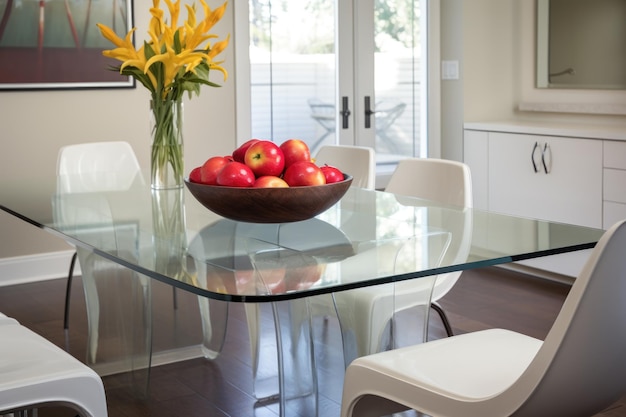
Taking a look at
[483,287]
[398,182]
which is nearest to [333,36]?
[483,287]

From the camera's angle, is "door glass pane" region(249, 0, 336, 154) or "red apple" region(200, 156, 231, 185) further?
"door glass pane" region(249, 0, 336, 154)

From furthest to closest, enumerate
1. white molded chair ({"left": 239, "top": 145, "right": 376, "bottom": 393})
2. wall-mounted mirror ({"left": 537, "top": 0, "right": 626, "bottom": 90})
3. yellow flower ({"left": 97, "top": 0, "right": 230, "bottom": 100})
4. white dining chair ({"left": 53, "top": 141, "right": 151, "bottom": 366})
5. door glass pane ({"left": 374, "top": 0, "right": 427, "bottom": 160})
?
door glass pane ({"left": 374, "top": 0, "right": 427, "bottom": 160})
wall-mounted mirror ({"left": 537, "top": 0, "right": 626, "bottom": 90})
white molded chair ({"left": 239, "top": 145, "right": 376, "bottom": 393})
yellow flower ({"left": 97, "top": 0, "right": 230, "bottom": 100})
white dining chair ({"left": 53, "top": 141, "right": 151, "bottom": 366})

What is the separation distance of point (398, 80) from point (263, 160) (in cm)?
351

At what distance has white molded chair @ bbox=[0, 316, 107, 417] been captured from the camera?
5.80 ft

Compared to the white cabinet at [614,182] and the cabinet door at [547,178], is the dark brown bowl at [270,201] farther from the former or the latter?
the cabinet door at [547,178]

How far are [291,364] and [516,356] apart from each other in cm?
90

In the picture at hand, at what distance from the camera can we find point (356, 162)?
3582 mm

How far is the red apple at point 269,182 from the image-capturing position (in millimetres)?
2197

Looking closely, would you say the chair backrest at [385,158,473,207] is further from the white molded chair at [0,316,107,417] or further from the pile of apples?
the white molded chair at [0,316,107,417]

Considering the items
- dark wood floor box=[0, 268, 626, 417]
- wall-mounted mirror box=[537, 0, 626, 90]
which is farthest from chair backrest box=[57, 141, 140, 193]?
wall-mounted mirror box=[537, 0, 626, 90]

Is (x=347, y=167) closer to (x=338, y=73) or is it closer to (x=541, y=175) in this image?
(x=541, y=175)

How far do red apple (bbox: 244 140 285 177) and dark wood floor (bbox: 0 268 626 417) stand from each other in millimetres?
549

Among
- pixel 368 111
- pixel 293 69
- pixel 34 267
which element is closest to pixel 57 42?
pixel 34 267

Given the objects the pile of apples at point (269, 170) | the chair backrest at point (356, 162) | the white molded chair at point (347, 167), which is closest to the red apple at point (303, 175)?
the pile of apples at point (269, 170)
